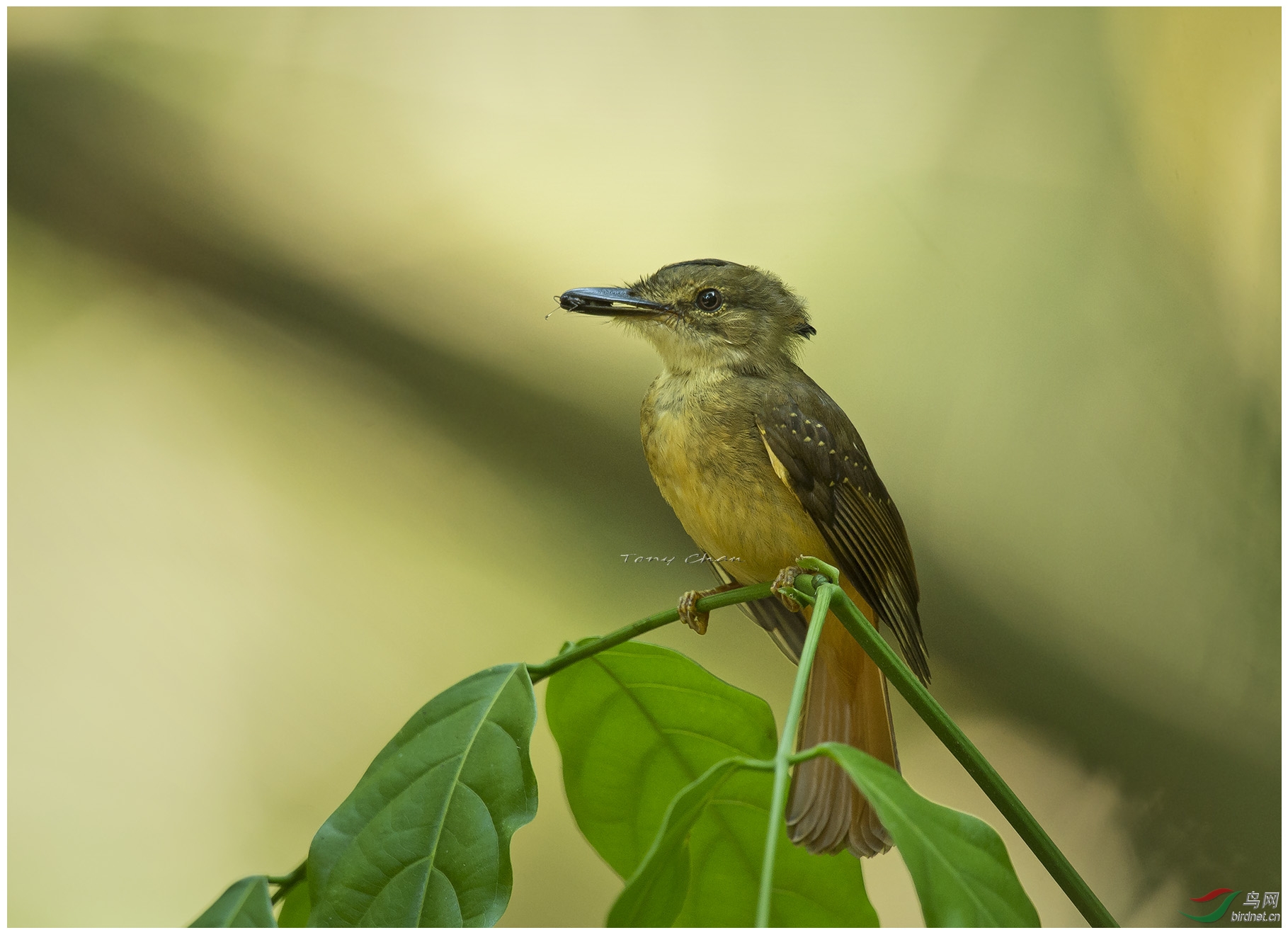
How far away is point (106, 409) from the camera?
56.9 inches

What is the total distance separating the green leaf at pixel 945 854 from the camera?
1.99ft

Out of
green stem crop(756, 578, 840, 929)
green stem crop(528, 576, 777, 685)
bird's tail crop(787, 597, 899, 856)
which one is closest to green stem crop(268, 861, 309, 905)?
green stem crop(528, 576, 777, 685)

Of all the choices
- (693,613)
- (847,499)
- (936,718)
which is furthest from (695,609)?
(936,718)

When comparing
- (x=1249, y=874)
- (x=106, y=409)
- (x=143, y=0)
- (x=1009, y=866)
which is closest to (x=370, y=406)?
(x=106, y=409)

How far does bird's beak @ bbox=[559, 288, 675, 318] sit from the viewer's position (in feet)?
4.08

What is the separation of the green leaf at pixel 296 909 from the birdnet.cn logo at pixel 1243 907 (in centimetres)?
119

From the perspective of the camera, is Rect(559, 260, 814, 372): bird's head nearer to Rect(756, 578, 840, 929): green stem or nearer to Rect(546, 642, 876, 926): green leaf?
Rect(546, 642, 876, 926): green leaf

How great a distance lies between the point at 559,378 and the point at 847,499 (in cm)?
47

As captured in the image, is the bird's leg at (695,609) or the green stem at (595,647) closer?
the green stem at (595,647)

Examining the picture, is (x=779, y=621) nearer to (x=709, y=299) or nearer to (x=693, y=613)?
(x=693, y=613)

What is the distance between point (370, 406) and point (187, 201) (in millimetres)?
430

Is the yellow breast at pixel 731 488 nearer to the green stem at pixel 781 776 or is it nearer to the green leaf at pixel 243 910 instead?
the green stem at pixel 781 776

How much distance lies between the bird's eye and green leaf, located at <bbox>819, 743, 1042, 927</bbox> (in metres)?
0.77
